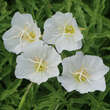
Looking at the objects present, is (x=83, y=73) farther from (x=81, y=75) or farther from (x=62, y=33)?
(x=62, y=33)

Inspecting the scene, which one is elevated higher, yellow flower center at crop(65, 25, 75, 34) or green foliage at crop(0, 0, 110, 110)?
yellow flower center at crop(65, 25, 75, 34)

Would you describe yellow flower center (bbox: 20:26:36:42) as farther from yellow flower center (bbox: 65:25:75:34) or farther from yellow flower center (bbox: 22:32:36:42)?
yellow flower center (bbox: 65:25:75:34)

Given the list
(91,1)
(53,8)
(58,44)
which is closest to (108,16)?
(91,1)

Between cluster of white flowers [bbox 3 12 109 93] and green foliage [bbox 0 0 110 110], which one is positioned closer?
cluster of white flowers [bbox 3 12 109 93]

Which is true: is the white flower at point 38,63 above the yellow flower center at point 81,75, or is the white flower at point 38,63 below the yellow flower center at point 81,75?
above

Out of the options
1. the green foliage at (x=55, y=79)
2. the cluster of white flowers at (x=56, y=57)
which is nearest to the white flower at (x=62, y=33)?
the cluster of white flowers at (x=56, y=57)

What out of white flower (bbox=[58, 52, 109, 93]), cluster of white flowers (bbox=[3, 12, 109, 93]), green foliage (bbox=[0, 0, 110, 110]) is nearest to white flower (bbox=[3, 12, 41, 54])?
cluster of white flowers (bbox=[3, 12, 109, 93])

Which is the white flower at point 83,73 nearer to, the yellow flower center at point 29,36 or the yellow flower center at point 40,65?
the yellow flower center at point 40,65
